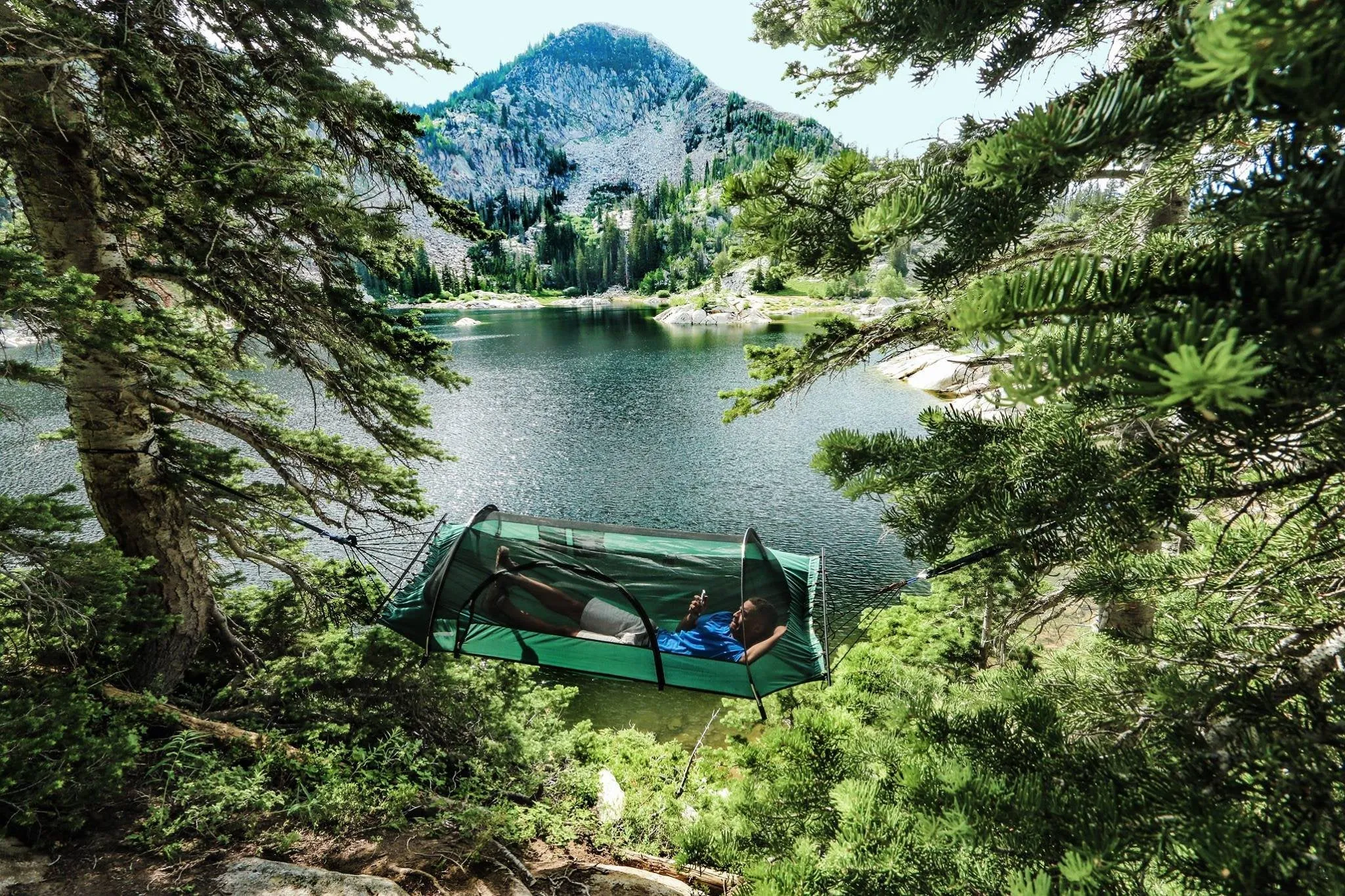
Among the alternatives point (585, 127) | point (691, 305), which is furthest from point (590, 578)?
point (585, 127)

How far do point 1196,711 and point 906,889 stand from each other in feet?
2.37

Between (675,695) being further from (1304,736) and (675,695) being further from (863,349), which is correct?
(1304,736)

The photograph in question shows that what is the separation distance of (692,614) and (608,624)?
0.78 metres

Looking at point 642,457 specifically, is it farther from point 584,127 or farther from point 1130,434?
point 584,127

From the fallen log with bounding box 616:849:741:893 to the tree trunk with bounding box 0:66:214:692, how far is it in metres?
3.75

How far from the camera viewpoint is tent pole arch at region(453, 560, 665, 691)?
4711mm

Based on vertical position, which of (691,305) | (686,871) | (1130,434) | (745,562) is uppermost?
(1130,434)

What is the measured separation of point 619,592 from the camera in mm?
5430

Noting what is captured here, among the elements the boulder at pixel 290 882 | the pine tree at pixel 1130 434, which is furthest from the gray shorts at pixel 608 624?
the pine tree at pixel 1130 434

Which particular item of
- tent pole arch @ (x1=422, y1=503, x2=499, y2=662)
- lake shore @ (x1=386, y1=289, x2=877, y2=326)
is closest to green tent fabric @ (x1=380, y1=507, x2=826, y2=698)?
tent pole arch @ (x1=422, y1=503, x2=499, y2=662)

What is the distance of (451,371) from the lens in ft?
15.3

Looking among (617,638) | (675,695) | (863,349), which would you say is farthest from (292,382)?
(863,349)

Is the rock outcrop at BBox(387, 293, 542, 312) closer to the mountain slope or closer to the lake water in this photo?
the lake water

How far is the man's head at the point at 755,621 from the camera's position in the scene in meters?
5.05
